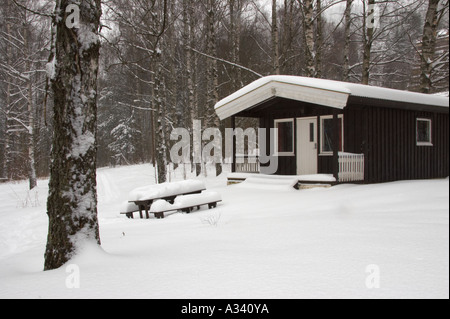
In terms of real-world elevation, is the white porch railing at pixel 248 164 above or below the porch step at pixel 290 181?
above

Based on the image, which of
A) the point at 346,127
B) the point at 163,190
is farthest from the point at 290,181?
the point at 163,190

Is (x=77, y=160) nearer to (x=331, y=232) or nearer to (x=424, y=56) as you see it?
(x=331, y=232)

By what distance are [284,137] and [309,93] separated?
3.70 m

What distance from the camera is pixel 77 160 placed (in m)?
3.91

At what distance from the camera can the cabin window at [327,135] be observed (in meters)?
12.5

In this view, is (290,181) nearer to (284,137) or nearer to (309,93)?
(309,93)

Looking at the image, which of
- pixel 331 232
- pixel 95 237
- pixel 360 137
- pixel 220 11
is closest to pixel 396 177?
pixel 360 137

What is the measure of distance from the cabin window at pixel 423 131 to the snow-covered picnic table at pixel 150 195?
8718 millimetres

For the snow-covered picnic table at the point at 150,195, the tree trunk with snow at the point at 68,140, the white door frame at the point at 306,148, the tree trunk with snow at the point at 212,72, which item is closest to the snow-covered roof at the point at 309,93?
the white door frame at the point at 306,148

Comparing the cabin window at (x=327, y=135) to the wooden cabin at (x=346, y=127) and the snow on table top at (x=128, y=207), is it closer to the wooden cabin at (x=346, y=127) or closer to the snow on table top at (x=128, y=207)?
the wooden cabin at (x=346, y=127)

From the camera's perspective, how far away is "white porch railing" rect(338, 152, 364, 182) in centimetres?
1095

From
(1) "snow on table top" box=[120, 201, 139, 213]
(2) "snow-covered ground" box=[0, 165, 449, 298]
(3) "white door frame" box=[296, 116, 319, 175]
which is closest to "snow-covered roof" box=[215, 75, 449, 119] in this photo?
(3) "white door frame" box=[296, 116, 319, 175]

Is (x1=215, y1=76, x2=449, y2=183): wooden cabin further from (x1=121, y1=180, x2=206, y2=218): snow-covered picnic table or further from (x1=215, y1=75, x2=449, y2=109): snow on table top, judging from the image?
(x1=121, y1=180, x2=206, y2=218): snow-covered picnic table

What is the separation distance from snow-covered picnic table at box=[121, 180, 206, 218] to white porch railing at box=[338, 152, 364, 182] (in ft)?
15.7
